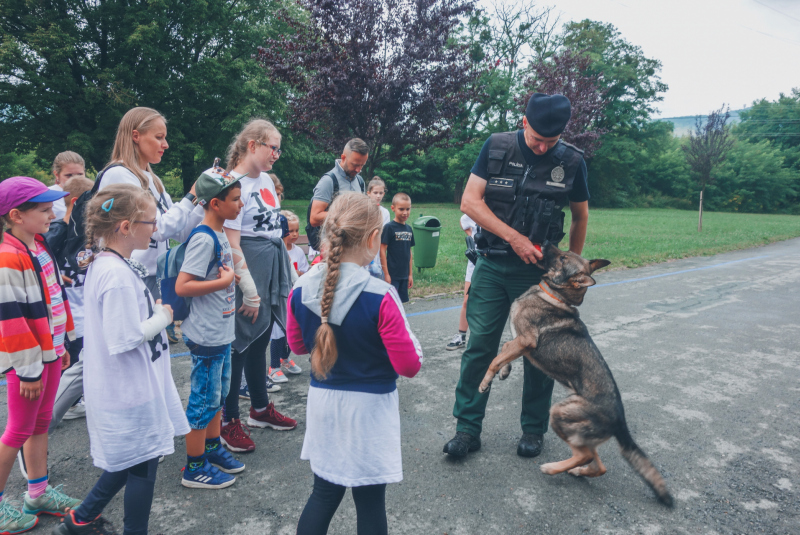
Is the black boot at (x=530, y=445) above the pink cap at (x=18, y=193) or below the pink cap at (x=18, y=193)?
below

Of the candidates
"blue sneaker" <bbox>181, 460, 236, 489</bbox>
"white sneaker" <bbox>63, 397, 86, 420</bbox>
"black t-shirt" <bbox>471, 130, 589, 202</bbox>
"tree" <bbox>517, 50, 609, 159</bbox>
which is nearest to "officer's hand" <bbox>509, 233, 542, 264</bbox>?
"black t-shirt" <bbox>471, 130, 589, 202</bbox>

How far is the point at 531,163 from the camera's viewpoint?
3.38 m

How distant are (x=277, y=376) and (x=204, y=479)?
67.6 inches

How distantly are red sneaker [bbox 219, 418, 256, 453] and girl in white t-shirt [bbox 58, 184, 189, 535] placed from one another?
111 cm

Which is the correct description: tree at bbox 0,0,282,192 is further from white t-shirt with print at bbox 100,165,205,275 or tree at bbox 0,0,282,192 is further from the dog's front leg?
the dog's front leg

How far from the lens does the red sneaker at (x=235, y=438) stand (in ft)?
11.1

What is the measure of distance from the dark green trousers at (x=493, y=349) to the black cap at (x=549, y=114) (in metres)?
A: 0.91

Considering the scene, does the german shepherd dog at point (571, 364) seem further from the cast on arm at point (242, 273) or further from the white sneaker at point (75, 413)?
the white sneaker at point (75, 413)

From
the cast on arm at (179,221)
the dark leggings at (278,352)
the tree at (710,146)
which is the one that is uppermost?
the tree at (710,146)

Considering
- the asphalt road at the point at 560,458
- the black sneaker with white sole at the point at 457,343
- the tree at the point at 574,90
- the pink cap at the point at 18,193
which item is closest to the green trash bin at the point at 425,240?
the asphalt road at the point at 560,458

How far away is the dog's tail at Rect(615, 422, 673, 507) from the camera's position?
9.20 feet

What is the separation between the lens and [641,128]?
45500 mm

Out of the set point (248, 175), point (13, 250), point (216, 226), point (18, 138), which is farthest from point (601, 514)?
point (18, 138)

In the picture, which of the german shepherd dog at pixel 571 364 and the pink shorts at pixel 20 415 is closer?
the pink shorts at pixel 20 415
